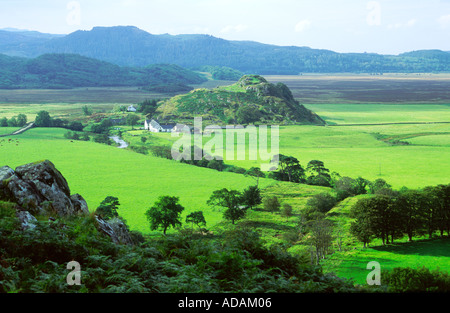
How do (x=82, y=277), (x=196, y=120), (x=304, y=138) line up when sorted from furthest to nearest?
(x=196, y=120) < (x=304, y=138) < (x=82, y=277)

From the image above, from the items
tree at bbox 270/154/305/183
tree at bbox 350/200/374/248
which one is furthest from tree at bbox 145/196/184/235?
tree at bbox 270/154/305/183

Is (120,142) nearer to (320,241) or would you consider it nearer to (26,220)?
(320,241)

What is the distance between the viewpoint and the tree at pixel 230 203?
187 ft

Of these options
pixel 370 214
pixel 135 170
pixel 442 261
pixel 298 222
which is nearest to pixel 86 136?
pixel 135 170

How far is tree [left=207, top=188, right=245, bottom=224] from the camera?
57.0m

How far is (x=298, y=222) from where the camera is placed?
178 feet

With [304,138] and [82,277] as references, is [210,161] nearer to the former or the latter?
[304,138]

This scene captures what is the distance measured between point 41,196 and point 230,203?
40.2 m

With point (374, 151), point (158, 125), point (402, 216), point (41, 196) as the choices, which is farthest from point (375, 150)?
point (41, 196)

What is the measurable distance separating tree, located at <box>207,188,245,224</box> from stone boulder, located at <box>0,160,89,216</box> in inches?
1377

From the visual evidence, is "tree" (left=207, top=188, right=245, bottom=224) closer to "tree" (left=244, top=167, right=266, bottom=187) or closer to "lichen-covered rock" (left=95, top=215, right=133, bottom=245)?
"tree" (left=244, top=167, right=266, bottom=187)

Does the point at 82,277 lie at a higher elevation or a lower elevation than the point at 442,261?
higher

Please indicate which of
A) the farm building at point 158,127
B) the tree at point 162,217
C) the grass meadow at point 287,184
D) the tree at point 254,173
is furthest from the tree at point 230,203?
the farm building at point 158,127
